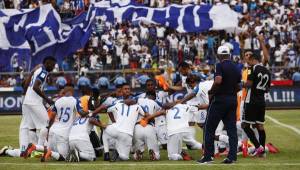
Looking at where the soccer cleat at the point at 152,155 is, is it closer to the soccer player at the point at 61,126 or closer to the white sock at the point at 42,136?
the soccer player at the point at 61,126

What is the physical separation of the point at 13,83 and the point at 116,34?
608cm

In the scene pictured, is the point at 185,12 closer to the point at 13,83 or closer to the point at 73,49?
the point at 73,49

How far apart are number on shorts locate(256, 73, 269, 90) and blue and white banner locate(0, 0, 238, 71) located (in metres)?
18.8

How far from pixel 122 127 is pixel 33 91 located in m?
2.22

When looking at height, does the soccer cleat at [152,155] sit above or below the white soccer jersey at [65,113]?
below

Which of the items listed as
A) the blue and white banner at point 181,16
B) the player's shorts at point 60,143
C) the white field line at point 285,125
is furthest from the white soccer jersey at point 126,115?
the blue and white banner at point 181,16

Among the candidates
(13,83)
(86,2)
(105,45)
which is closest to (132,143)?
(13,83)

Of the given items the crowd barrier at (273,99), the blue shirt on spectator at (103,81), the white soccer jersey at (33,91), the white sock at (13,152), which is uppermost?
the white soccer jersey at (33,91)

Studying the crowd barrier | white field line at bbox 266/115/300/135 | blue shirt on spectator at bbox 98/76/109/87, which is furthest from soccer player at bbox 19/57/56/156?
the crowd barrier

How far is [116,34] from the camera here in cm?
3794

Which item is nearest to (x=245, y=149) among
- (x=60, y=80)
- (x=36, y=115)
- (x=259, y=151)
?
(x=259, y=151)

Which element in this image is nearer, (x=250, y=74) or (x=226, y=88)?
(x=226, y=88)

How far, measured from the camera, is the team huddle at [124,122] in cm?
1586

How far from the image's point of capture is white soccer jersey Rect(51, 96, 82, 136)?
15.9 meters
